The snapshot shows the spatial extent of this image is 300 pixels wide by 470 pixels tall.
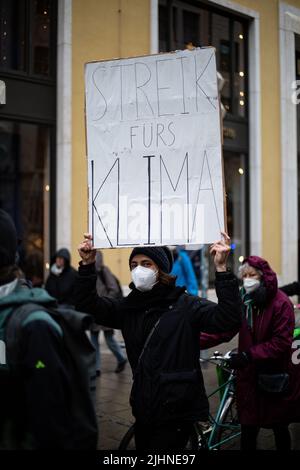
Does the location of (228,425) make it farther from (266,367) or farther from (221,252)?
(221,252)

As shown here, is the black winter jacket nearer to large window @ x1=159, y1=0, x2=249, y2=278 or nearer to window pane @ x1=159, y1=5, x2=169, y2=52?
window pane @ x1=159, y1=5, x2=169, y2=52

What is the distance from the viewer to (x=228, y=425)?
15.0 ft

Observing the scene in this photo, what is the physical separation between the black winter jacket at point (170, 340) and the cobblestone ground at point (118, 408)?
1731 millimetres

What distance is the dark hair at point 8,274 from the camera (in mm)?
2201

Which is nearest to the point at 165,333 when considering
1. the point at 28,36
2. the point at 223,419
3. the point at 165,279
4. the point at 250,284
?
the point at 165,279

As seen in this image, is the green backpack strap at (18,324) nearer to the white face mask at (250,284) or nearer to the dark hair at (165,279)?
the dark hair at (165,279)

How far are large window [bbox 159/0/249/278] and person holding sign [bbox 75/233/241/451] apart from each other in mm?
9247

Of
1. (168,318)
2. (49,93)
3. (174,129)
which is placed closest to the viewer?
(168,318)

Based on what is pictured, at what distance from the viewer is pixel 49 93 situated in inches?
380

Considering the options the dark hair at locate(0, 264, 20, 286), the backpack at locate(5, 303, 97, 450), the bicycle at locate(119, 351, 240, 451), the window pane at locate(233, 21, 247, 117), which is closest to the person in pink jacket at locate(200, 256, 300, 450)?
the bicycle at locate(119, 351, 240, 451)

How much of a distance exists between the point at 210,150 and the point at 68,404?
6.39ft

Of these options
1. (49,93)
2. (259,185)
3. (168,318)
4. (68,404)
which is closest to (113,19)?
(49,93)

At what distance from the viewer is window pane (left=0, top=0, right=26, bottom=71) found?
9.28 m

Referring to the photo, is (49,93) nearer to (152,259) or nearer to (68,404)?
(152,259)
